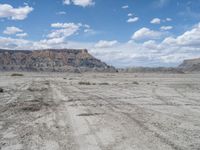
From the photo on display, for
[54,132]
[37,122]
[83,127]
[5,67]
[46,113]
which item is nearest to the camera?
[54,132]

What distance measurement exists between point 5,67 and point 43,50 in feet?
119

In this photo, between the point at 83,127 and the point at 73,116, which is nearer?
the point at 83,127

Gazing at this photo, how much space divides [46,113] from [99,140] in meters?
5.98

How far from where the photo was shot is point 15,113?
13961 mm

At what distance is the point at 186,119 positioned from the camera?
12.3 m

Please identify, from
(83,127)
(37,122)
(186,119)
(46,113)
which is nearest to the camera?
(83,127)

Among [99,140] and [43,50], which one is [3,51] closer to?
[43,50]

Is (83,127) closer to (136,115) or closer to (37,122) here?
(37,122)

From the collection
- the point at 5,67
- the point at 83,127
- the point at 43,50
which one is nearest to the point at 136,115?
the point at 83,127

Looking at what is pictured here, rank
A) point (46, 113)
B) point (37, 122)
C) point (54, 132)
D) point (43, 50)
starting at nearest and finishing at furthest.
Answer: point (54, 132) → point (37, 122) → point (46, 113) → point (43, 50)

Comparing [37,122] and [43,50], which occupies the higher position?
[43,50]

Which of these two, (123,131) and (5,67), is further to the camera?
(5,67)

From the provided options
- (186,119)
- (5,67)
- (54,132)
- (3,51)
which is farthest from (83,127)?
(3,51)

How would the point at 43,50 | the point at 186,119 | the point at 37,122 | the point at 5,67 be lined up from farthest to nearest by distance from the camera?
the point at 43,50 → the point at 5,67 → the point at 186,119 → the point at 37,122
